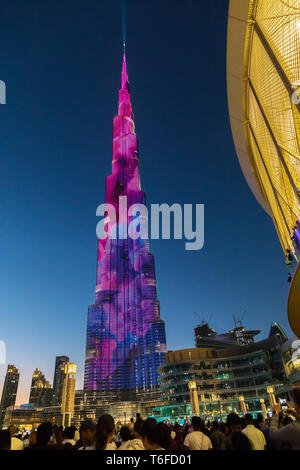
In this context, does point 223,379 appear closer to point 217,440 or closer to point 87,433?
point 217,440

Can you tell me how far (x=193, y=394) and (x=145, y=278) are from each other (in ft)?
456

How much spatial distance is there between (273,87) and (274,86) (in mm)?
145

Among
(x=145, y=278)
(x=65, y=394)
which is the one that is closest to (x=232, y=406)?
(x=65, y=394)

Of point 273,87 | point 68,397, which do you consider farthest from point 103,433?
point 68,397

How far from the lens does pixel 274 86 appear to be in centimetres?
1277

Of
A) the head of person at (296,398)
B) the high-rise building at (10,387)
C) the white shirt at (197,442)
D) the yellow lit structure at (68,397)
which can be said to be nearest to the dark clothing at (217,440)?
the white shirt at (197,442)

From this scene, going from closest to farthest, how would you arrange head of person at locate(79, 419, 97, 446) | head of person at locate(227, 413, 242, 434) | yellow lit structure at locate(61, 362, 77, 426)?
head of person at locate(79, 419, 97, 446), head of person at locate(227, 413, 242, 434), yellow lit structure at locate(61, 362, 77, 426)

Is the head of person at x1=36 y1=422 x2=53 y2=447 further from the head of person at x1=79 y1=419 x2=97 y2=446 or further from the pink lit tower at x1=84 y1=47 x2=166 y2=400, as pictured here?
the pink lit tower at x1=84 y1=47 x2=166 y2=400

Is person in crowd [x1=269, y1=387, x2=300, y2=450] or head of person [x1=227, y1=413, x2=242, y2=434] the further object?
head of person [x1=227, y1=413, x2=242, y2=434]

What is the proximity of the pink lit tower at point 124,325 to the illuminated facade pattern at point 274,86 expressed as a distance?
508ft

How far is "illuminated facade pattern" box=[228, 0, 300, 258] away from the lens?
11.0m

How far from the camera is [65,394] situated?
2005 cm

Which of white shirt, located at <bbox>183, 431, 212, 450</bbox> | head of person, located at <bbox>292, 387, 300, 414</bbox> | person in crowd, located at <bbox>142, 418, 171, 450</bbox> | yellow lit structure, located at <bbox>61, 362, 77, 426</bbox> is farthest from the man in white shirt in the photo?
yellow lit structure, located at <bbox>61, 362, 77, 426</bbox>
